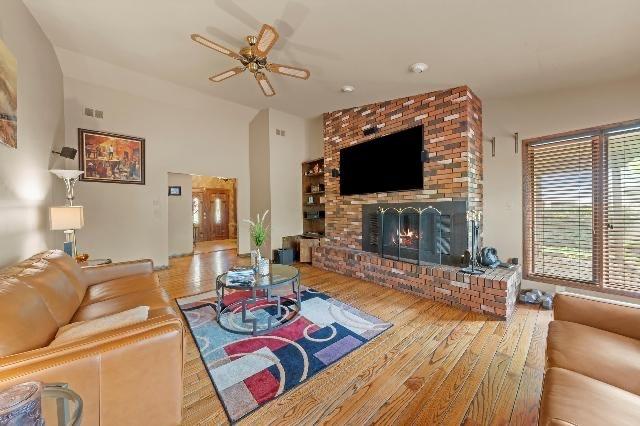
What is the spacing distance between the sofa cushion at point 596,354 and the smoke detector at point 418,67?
2.84m

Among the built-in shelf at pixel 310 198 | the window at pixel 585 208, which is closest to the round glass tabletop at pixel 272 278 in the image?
the built-in shelf at pixel 310 198

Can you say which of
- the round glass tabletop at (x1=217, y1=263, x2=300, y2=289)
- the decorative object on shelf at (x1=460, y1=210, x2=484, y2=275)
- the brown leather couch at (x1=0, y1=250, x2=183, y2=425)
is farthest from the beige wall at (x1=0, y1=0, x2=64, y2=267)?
the decorative object on shelf at (x1=460, y1=210, x2=484, y2=275)

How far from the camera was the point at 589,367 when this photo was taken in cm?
118

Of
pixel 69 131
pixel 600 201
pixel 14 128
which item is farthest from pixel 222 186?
pixel 600 201

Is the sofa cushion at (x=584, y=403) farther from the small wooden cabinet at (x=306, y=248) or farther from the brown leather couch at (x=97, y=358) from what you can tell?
the small wooden cabinet at (x=306, y=248)

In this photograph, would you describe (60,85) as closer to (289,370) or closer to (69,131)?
(69,131)

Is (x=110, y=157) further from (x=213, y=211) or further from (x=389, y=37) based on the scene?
(x=213, y=211)

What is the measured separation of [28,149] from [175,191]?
4114 millimetres

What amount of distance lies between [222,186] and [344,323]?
26.1 feet

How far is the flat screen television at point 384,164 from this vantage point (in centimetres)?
377

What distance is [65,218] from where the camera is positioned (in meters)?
2.72

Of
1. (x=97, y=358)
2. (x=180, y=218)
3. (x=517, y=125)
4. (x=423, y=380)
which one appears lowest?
(x=423, y=380)

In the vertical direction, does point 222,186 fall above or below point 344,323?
above

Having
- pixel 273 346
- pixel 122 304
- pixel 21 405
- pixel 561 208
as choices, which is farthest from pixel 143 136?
pixel 561 208
